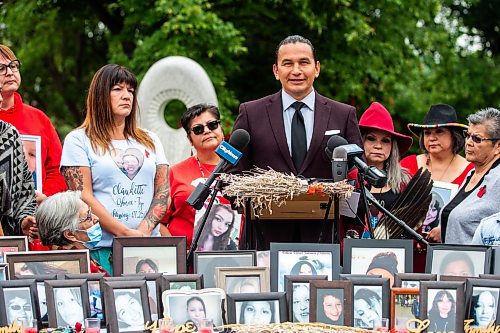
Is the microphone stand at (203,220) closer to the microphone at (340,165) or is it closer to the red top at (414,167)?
the microphone at (340,165)

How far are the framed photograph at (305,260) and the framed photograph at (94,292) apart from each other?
2.53ft

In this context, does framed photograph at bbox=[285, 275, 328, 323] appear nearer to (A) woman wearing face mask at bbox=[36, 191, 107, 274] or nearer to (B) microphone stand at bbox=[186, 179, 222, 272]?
(B) microphone stand at bbox=[186, 179, 222, 272]

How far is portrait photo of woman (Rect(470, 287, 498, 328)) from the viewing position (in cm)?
364

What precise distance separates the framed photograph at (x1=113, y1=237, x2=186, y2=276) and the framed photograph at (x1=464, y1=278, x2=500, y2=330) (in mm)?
1303

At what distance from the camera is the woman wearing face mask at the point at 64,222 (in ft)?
14.1

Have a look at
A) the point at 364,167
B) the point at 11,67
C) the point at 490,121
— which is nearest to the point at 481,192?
the point at 490,121

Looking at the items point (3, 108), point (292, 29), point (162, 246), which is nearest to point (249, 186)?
point (162, 246)

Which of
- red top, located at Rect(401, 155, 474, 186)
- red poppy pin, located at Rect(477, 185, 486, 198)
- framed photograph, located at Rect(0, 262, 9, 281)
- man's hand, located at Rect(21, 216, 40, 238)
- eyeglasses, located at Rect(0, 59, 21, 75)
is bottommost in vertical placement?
framed photograph, located at Rect(0, 262, 9, 281)

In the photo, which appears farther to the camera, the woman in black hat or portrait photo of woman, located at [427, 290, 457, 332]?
the woman in black hat

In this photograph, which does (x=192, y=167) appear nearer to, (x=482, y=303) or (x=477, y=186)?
(x=477, y=186)

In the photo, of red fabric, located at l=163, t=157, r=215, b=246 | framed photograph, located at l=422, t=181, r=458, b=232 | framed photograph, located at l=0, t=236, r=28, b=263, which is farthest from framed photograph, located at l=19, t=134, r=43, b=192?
framed photograph, located at l=422, t=181, r=458, b=232

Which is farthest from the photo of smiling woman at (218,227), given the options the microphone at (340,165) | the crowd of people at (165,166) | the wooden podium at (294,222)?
the microphone at (340,165)

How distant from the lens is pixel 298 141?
4.71 m

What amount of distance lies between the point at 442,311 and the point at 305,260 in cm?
67
